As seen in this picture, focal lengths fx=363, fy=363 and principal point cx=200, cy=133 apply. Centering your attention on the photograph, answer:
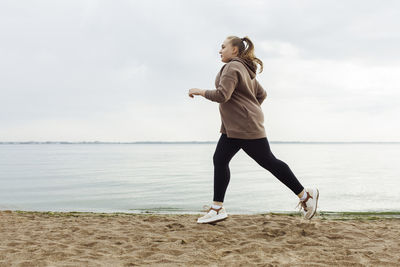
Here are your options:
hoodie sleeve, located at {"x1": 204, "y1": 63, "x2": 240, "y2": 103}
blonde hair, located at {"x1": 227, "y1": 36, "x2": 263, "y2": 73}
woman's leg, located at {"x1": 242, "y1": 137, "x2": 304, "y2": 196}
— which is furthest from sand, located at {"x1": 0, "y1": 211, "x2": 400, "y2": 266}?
blonde hair, located at {"x1": 227, "y1": 36, "x2": 263, "y2": 73}

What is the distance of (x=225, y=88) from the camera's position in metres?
4.13

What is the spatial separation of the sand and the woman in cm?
43

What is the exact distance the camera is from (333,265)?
304 centimetres

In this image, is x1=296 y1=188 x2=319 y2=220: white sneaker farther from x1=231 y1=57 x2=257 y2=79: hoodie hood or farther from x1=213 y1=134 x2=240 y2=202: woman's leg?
x1=231 y1=57 x2=257 y2=79: hoodie hood

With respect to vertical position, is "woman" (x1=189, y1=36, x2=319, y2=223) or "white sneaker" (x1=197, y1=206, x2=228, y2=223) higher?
"woman" (x1=189, y1=36, x2=319, y2=223)

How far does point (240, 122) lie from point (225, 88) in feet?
1.46

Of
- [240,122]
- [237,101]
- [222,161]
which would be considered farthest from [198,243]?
[237,101]

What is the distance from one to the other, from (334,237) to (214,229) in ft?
4.50

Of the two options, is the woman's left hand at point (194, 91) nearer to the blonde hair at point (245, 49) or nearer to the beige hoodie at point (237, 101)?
the beige hoodie at point (237, 101)

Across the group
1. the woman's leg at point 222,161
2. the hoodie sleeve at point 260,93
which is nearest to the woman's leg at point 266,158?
the woman's leg at point 222,161

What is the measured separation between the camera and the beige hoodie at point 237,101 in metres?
4.16

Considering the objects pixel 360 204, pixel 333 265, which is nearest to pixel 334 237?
pixel 333 265

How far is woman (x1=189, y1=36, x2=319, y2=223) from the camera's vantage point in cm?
423

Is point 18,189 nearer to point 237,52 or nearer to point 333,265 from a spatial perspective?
point 237,52
